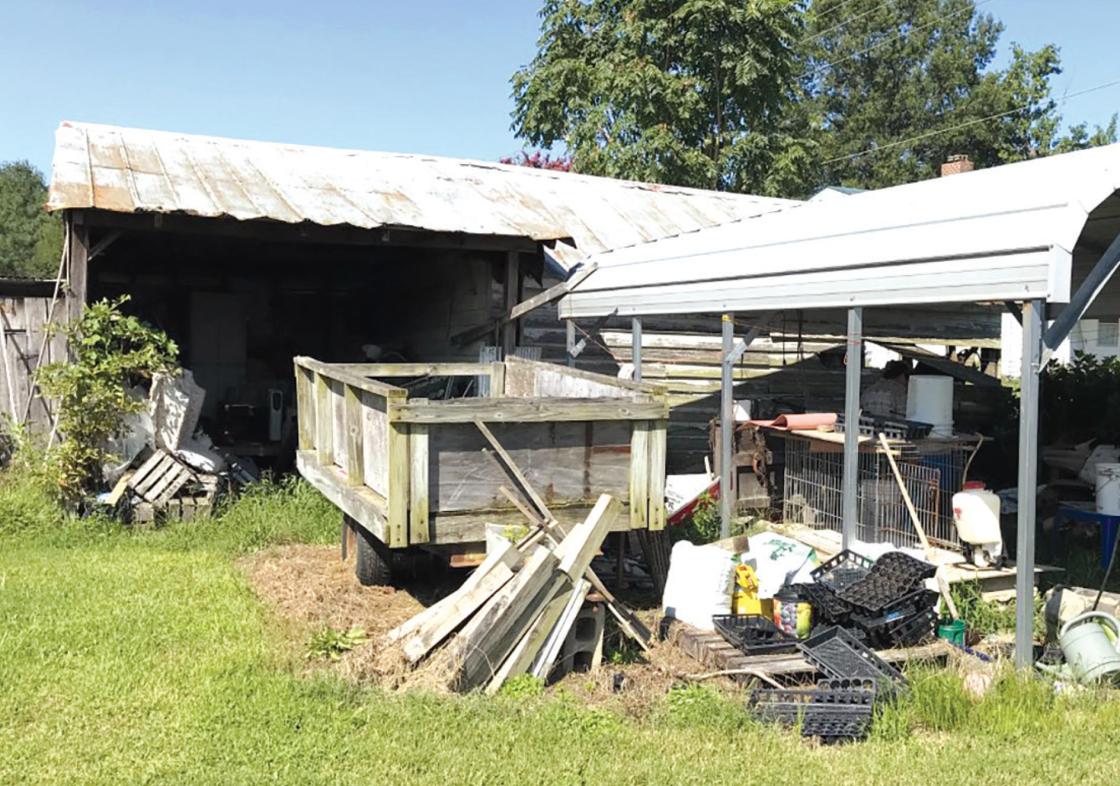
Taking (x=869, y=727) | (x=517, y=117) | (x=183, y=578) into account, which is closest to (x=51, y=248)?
(x=517, y=117)

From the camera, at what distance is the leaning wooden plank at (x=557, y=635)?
16.9ft

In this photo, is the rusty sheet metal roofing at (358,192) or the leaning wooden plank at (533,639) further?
the rusty sheet metal roofing at (358,192)

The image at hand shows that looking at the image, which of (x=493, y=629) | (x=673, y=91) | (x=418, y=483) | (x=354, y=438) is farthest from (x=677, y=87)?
(x=493, y=629)

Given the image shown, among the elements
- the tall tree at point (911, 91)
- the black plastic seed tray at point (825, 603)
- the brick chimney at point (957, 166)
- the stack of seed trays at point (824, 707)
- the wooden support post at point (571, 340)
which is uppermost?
the tall tree at point (911, 91)

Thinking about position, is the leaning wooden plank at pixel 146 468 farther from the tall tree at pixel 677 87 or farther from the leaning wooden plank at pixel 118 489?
the tall tree at pixel 677 87

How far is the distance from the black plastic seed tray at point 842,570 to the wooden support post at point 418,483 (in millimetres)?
2616

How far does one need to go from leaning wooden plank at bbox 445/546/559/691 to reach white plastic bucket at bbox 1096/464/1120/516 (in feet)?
17.6

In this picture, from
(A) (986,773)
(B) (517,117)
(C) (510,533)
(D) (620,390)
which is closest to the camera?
(A) (986,773)

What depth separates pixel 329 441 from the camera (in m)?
6.93

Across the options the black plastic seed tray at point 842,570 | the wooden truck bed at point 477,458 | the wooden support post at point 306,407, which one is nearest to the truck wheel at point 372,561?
the wooden truck bed at point 477,458

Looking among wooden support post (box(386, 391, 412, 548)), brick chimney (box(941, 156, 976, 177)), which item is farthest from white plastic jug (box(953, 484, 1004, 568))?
brick chimney (box(941, 156, 976, 177))

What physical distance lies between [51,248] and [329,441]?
92.3 feet

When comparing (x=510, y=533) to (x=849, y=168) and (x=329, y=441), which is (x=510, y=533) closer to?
(x=329, y=441)

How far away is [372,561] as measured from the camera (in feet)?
22.0
